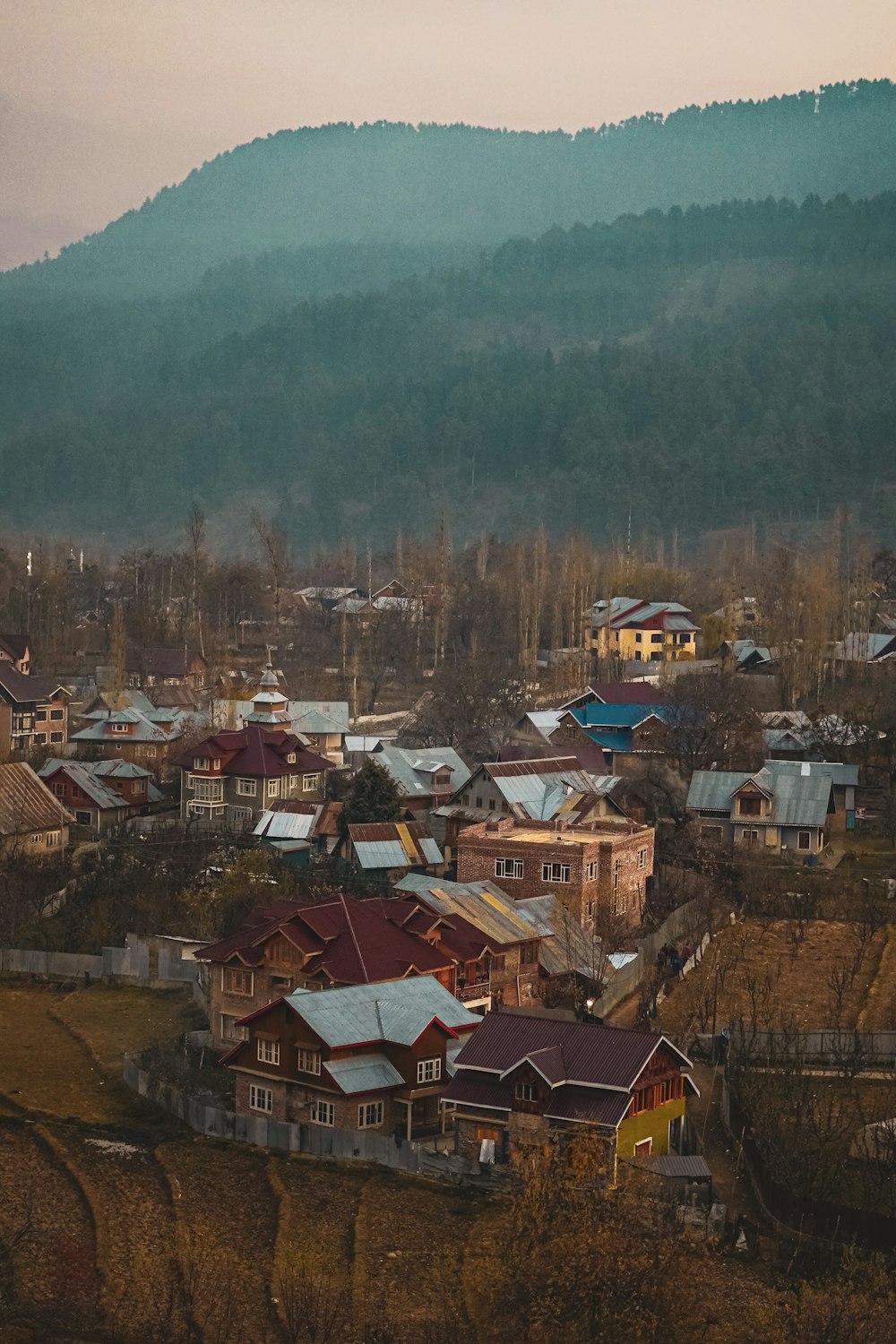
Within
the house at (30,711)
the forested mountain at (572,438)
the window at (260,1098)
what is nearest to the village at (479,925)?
the window at (260,1098)

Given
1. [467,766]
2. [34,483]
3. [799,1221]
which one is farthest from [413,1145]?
[34,483]

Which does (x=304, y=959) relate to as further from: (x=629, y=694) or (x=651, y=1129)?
(x=629, y=694)

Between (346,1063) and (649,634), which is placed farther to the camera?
(649,634)

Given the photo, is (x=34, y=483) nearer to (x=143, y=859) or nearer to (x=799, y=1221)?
(x=143, y=859)

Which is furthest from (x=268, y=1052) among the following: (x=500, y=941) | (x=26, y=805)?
(x=26, y=805)

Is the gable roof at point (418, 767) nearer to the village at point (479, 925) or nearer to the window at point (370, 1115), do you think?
the village at point (479, 925)

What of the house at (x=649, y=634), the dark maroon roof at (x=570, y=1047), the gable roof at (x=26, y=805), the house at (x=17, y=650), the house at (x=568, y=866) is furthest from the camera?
the house at (x=649, y=634)
